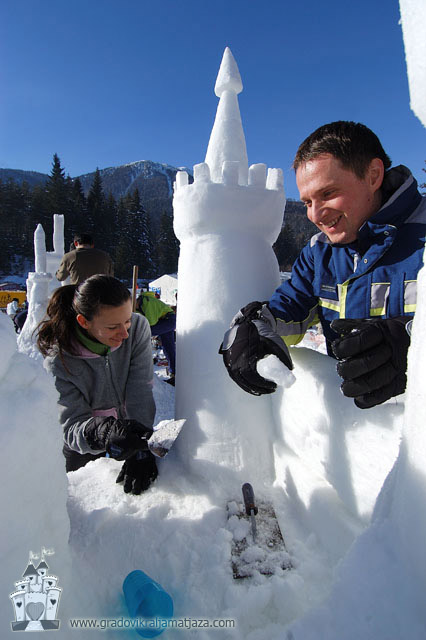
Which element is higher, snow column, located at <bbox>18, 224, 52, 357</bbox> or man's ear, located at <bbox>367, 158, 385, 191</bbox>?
snow column, located at <bbox>18, 224, 52, 357</bbox>

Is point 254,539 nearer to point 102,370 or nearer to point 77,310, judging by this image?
point 102,370

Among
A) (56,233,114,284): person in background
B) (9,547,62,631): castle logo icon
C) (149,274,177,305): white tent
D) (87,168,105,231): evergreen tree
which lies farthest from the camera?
(87,168,105,231): evergreen tree

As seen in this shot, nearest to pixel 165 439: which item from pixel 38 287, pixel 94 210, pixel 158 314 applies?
pixel 158 314

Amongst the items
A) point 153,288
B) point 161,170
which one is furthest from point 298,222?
point 161,170

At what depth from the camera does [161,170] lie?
12462cm

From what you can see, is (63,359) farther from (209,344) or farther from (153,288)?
(153,288)

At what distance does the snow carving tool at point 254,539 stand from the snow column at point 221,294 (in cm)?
18

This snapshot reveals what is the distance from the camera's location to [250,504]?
53.0 inches

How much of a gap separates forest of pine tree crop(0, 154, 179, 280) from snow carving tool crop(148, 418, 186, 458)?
33903 millimetres

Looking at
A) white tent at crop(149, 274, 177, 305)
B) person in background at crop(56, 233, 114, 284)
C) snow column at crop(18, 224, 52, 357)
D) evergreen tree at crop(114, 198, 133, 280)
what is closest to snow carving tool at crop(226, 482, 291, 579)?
person in background at crop(56, 233, 114, 284)

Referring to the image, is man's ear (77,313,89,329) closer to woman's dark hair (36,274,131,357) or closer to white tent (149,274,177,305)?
woman's dark hair (36,274,131,357)

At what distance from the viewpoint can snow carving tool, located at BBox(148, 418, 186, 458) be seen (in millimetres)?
1817

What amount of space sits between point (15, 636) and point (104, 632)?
11.2 inches

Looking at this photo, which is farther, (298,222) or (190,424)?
(298,222)
